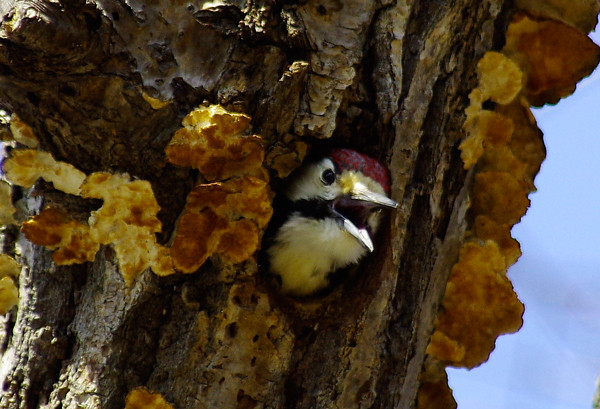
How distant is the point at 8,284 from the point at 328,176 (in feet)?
3.38

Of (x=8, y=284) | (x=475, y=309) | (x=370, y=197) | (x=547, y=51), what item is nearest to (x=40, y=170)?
(x=8, y=284)

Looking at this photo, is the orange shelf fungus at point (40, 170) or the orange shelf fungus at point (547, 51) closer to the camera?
the orange shelf fungus at point (40, 170)

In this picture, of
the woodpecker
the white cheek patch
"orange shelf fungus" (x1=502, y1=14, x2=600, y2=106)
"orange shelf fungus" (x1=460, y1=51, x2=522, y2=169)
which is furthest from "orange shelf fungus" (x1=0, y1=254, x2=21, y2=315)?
"orange shelf fungus" (x1=502, y1=14, x2=600, y2=106)

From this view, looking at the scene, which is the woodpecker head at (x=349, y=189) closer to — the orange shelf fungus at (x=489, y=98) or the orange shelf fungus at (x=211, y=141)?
A: the orange shelf fungus at (x=489, y=98)

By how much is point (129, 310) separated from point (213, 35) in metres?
0.72

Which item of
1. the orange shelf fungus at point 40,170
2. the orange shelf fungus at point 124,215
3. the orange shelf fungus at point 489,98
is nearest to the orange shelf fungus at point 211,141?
the orange shelf fungus at point 124,215

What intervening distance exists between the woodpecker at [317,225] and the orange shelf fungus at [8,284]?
0.81 metres

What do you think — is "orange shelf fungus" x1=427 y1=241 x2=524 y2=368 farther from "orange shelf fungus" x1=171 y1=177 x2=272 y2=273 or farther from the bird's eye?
"orange shelf fungus" x1=171 y1=177 x2=272 y2=273

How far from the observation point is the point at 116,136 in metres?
1.95

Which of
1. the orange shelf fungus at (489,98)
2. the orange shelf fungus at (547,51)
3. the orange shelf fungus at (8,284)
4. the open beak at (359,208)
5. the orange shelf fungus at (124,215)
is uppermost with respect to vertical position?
the orange shelf fungus at (547,51)

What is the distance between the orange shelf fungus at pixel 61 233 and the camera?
196 cm

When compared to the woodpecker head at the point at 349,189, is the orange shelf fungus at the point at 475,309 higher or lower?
lower

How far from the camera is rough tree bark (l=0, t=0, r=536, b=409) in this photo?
1904mm

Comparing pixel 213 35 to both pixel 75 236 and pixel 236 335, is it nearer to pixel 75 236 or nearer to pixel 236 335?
pixel 75 236
